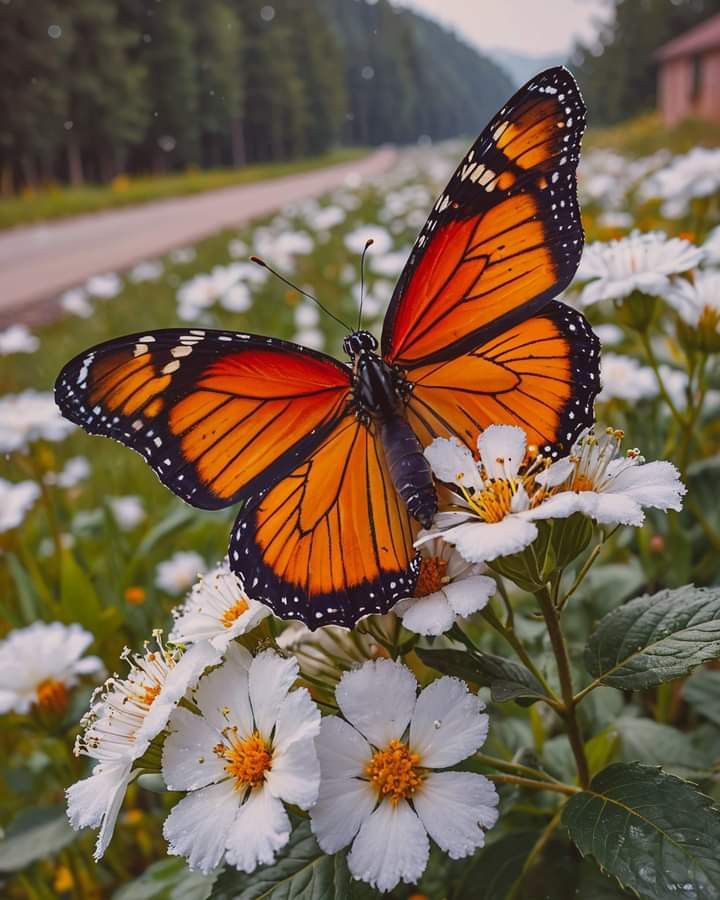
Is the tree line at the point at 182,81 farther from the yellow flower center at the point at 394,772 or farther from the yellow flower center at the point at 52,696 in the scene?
the yellow flower center at the point at 394,772

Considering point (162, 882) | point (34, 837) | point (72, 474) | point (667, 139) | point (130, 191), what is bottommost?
point (34, 837)

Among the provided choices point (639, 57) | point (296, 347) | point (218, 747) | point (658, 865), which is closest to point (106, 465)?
point (296, 347)

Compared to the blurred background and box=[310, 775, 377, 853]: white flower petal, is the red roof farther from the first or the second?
box=[310, 775, 377, 853]: white flower petal

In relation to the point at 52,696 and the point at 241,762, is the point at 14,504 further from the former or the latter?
the point at 241,762

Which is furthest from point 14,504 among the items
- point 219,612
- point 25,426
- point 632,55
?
point 632,55

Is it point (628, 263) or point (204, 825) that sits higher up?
point (628, 263)

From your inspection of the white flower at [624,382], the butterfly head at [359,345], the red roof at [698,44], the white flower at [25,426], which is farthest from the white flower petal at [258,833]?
the red roof at [698,44]

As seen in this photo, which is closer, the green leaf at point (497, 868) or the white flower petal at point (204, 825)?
the white flower petal at point (204, 825)
